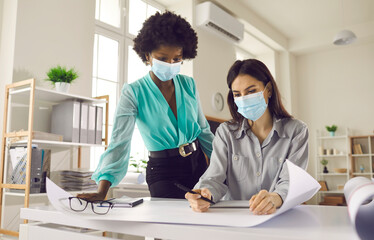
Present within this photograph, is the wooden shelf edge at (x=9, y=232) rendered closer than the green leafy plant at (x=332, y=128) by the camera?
Yes

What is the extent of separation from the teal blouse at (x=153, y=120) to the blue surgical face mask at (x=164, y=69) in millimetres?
46

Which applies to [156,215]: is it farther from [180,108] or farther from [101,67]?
[101,67]

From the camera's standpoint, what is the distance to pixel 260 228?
607 millimetres

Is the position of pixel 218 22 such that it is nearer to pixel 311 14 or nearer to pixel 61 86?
pixel 311 14

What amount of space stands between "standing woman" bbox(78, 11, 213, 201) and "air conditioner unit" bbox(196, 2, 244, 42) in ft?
9.72

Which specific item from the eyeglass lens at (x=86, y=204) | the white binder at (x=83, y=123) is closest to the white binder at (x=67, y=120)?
the white binder at (x=83, y=123)

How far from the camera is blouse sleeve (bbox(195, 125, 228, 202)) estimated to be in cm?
110

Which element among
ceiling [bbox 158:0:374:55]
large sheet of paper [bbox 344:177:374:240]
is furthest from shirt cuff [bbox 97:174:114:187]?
ceiling [bbox 158:0:374:55]

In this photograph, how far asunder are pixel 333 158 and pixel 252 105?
19.1ft

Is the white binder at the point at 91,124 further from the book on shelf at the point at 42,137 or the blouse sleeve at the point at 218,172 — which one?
the blouse sleeve at the point at 218,172

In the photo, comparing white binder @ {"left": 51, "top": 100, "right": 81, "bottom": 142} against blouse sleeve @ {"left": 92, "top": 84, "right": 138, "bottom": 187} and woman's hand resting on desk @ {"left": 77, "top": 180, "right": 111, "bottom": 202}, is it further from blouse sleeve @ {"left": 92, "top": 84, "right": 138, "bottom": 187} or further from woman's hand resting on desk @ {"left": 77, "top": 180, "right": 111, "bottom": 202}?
woman's hand resting on desk @ {"left": 77, "top": 180, "right": 111, "bottom": 202}

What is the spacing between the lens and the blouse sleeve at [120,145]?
1.17 metres

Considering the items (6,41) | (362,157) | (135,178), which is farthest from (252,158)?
(362,157)

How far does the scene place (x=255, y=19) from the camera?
5.52 m
